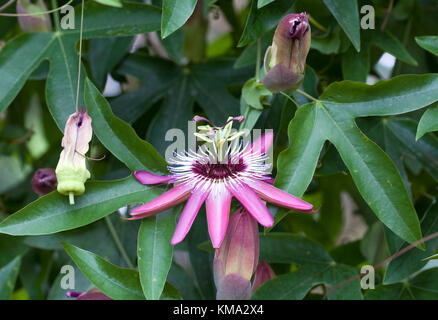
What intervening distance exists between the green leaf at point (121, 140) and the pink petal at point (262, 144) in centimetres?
18

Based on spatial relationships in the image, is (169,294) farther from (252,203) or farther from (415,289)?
(415,289)

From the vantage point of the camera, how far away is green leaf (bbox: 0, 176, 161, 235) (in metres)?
1.12

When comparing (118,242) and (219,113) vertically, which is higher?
(219,113)

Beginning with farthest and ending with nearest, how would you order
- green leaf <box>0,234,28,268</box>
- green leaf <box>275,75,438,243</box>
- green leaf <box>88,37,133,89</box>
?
green leaf <box>0,234,28,268</box> < green leaf <box>88,37,133,89</box> < green leaf <box>275,75,438,243</box>

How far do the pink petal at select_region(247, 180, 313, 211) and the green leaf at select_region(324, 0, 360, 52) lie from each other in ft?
1.18

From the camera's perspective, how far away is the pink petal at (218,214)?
40.3 inches

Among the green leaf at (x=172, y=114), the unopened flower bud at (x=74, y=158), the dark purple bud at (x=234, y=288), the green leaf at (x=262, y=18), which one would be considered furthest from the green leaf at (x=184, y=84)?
the dark purple bud at (x=234, y=288)

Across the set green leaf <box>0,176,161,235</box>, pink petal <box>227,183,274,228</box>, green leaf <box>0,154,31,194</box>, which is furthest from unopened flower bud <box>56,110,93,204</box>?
green leaf <box>0,154,31,194</box>

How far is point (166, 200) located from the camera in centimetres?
111

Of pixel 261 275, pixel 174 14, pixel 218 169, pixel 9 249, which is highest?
pixel 174 14

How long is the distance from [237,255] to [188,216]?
0.35ft

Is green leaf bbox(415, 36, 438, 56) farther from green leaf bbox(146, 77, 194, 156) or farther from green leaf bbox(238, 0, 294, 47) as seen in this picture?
green leaf bbox(146, 77, 194, 156)

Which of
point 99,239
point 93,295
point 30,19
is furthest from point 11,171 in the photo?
point 93,295
